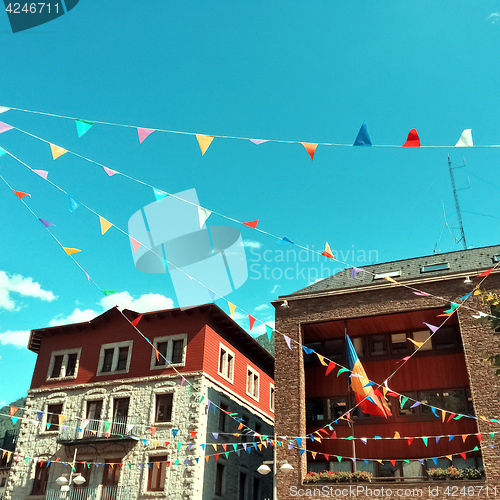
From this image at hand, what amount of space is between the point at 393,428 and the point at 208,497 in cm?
862

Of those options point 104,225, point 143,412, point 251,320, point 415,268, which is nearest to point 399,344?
point 415,268

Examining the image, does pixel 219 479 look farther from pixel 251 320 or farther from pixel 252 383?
pixel 251 320

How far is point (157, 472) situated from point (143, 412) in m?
2.79

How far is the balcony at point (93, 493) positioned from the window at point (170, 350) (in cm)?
550

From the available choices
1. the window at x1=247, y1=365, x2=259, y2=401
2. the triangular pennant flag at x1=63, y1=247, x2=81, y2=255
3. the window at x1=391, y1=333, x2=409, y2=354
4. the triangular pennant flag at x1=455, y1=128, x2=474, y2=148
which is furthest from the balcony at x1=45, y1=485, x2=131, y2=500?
the triangular pennant flag at x1=455, y1=128, x2=474, y2=148

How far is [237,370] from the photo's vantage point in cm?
2650

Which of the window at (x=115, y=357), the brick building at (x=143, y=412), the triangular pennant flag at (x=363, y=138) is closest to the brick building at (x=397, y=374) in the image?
the brick building at (x=143, y=412)

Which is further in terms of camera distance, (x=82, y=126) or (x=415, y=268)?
(x=415, y=268)

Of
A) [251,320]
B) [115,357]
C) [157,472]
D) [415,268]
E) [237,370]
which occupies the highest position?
[415,268]

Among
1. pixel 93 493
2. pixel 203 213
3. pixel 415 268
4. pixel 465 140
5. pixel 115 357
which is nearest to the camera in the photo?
pixel 465 140

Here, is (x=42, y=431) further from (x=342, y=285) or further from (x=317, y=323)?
(x=342, y=285)

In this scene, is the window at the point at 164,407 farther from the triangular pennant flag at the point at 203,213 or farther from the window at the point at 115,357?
the triangular pennant flag at the point at 203,213

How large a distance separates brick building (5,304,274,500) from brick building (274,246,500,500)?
10.1ft

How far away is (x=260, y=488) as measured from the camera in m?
26.6
